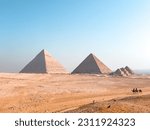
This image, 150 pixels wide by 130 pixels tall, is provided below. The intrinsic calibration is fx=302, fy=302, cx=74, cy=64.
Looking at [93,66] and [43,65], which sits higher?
[43,65]

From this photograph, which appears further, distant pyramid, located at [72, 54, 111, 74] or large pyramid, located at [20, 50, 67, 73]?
distant pyramid, located at [72, 54, 111, 74]

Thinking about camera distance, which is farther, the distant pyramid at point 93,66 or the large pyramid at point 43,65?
the distant pyramid at point 93,66

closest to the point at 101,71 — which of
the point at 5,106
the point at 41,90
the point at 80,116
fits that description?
the point at 41,90

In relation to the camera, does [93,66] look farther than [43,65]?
Yes

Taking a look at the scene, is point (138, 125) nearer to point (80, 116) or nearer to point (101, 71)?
point (80, 116)
